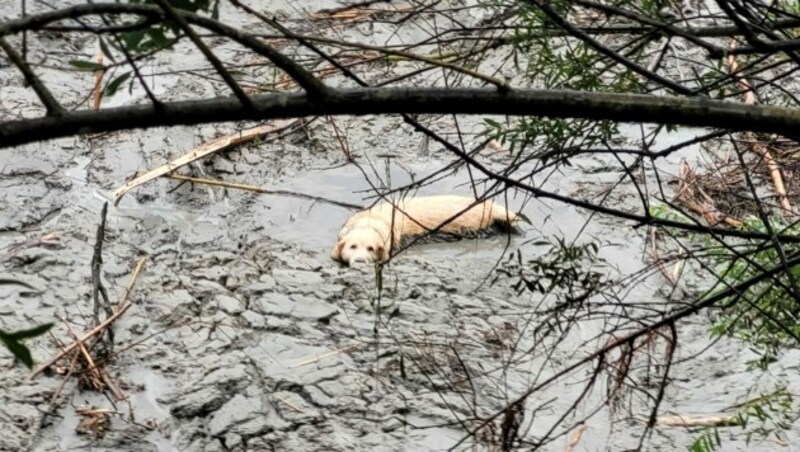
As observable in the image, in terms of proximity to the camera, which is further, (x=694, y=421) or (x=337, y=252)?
(x=337, y=252)

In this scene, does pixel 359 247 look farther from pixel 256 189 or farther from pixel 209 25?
pixel 209 25

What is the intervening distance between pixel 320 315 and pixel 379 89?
15.1 feet

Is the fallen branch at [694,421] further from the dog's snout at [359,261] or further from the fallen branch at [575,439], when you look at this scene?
the dog's snout at [359,261]

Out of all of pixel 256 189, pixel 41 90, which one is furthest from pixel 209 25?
pixel 256 189

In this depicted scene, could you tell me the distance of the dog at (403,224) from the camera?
694cm

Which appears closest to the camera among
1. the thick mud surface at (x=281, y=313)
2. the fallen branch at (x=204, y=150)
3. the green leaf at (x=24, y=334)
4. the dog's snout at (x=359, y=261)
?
the green leaf at (x=24, y=334)

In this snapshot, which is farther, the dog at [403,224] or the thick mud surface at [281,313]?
the dog at [403,224]

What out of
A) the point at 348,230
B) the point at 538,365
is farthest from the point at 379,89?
the point at 348,230

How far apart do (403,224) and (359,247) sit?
0.92m

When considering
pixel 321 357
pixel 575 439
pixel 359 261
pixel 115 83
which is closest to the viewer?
pixel 115 83

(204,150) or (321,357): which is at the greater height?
(204,150)

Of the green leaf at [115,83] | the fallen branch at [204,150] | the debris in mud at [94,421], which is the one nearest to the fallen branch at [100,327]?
the debris in mud at [94,421]

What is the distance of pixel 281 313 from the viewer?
6.21 m

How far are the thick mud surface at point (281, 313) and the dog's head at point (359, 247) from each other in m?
0.09
